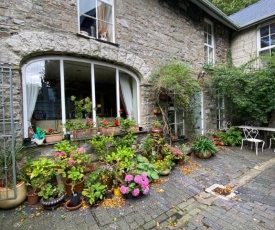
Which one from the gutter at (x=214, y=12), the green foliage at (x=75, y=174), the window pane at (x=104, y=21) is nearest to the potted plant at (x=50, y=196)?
the green foliage at (x=75, y=174)

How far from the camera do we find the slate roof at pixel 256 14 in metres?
6.78

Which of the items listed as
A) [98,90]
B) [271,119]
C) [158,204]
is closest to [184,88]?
[98,90]

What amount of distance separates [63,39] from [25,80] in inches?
42.5

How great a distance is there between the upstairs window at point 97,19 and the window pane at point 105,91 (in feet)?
2.50

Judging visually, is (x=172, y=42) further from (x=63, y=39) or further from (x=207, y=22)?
(x=63, y=39)

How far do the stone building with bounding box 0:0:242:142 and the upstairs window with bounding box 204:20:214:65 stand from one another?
2.76ft

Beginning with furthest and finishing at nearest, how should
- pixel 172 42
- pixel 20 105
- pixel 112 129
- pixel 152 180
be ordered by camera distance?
1. pixel 172 42
2. pixel 112 129
3. pixel 152 180
4. pixel 20 105

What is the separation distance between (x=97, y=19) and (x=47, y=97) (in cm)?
216

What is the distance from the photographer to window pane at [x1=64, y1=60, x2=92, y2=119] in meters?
3.94

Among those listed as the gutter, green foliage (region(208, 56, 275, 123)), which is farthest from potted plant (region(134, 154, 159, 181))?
the gutter

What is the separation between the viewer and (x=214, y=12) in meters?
6.39

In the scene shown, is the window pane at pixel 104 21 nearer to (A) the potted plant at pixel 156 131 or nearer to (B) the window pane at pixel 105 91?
(B) the window pane at pixel 105 91

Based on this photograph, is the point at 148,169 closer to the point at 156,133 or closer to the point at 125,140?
the point at 125,140

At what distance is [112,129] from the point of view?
4.14m
